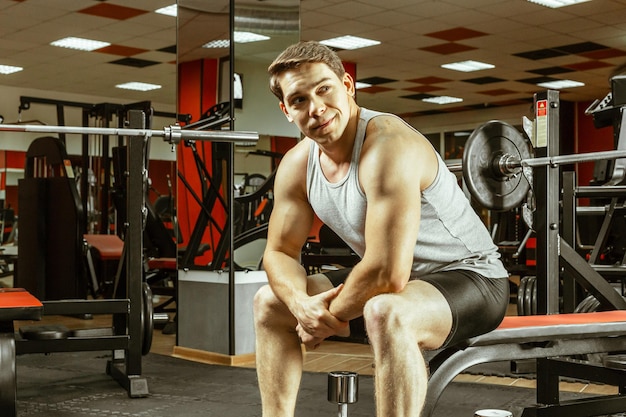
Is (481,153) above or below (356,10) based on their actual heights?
below

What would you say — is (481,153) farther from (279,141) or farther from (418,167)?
(279,141)

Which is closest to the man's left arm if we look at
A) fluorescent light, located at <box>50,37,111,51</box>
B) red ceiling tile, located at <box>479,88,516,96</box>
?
fluorescent light, located at <box>50,37,111,51</box>

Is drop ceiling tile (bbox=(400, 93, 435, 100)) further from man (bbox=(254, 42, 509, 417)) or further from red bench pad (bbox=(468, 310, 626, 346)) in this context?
man (bbox=(254, 42, 509, 417))

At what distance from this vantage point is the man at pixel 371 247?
1802 mm

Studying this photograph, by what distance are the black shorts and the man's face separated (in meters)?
0.47

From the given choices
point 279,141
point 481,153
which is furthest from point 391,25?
point 481,153

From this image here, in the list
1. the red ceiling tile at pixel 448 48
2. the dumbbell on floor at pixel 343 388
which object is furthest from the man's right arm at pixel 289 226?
the red ceiling tile at pixel 448 48

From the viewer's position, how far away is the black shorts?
1.93 m

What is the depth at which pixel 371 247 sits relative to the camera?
1866 millimetres

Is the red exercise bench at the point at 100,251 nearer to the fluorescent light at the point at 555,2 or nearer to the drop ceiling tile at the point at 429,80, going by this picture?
the fluorescent light at the point at 555,2

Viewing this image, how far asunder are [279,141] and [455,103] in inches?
396

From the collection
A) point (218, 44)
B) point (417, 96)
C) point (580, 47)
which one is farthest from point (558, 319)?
point (417, 96)

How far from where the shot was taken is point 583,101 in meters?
13.9

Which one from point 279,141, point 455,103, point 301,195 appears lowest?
point 301,195
